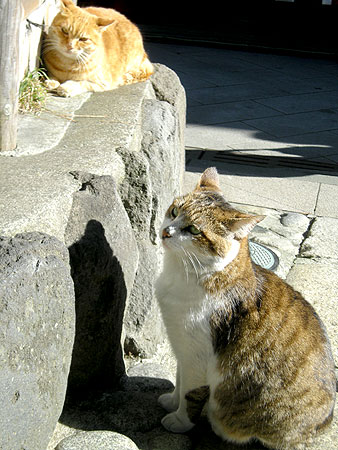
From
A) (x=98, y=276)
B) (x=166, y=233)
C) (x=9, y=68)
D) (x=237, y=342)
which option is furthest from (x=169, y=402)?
(x=9, y=68)

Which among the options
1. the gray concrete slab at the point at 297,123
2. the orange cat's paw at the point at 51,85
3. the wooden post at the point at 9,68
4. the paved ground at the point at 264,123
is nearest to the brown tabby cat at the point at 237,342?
the wooden post at the point at 9,68

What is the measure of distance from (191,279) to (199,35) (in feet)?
37.9

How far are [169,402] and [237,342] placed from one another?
53 cm

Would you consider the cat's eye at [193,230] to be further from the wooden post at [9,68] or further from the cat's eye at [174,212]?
the wooden post at [9,68]

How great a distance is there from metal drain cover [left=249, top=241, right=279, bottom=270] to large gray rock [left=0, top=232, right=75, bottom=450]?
2.42 metres

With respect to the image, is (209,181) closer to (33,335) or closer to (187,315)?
(187,315)

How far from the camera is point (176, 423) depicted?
2.94 metres

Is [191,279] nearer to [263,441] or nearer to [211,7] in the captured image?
[263,441]

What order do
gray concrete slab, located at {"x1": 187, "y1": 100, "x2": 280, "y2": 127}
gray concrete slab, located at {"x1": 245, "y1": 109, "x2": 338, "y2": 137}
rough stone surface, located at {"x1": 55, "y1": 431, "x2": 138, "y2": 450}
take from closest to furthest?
rough stone surface, located at {"x1": 55, "y1": 431, "x2": 138, "y2": 450} → gray concrete slab, located at {"x1": 245, "y1": 109, "x2": 338, "y2": 137} → gray concrete slab, located at {"x1": 187, "y1": 100, "x2": 280, "y2": 127}

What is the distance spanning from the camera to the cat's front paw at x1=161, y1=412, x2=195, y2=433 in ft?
9.63

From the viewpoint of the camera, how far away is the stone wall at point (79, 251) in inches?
82.4

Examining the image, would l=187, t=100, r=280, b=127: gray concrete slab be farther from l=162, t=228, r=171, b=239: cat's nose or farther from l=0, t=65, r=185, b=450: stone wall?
l=162, t=228, r=171, b=239: cat's nose

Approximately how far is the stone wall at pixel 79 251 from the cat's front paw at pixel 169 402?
0.25 meters

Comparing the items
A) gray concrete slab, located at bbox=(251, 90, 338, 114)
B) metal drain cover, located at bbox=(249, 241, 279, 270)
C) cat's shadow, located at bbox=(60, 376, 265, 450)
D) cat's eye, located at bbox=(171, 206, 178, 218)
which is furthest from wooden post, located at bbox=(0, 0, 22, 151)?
gray concrete slab, located at bbox=(251, 90, 338, 114)
